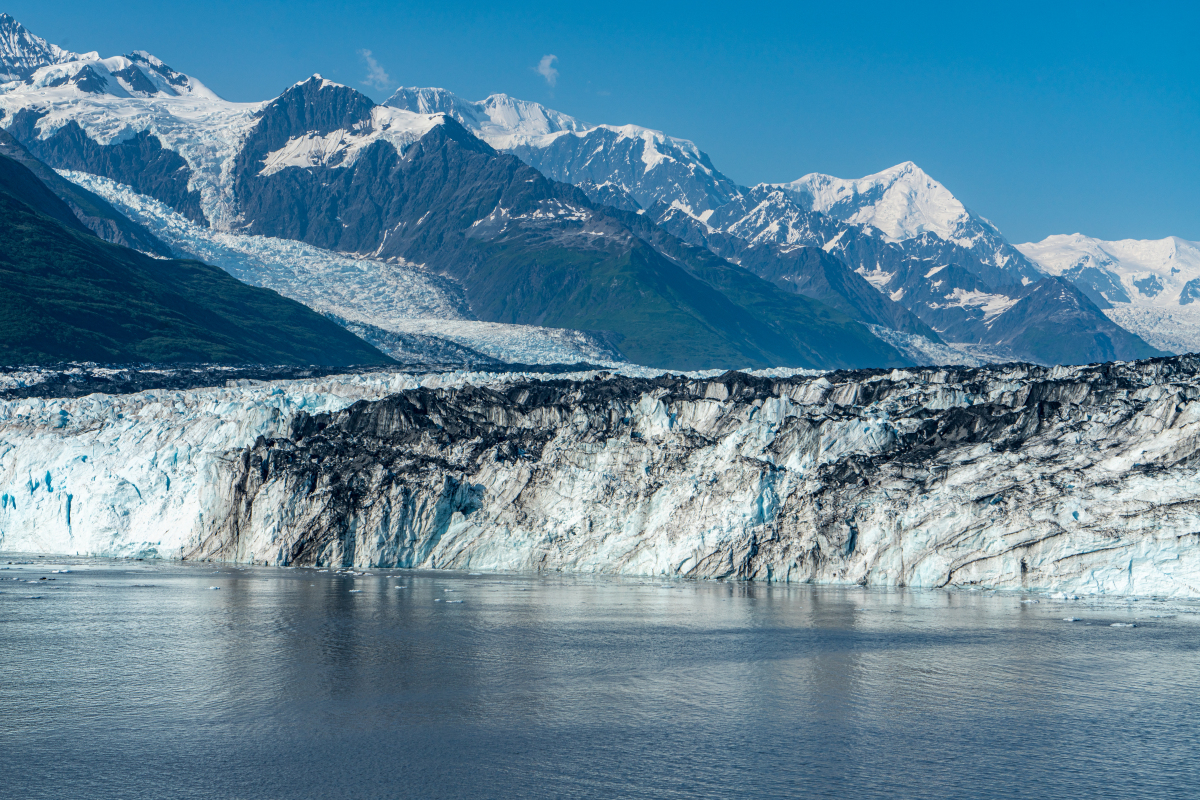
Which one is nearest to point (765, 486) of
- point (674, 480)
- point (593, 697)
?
point (674, 480)

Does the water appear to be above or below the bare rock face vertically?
below

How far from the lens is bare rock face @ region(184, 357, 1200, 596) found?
1870 inches

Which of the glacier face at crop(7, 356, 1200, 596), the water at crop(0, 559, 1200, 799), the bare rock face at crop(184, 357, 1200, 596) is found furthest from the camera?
the glacier face at crop(7, 356, 1200, 596)

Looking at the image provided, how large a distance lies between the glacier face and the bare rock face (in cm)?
12

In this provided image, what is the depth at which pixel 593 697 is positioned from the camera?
96.3ft

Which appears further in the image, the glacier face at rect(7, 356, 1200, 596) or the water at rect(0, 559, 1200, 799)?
the glacier face at rect(7, 356, 1200, 596)

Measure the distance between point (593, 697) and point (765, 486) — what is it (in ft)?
84.3

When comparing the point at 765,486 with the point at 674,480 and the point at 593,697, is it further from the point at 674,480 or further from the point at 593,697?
the point at 593,697

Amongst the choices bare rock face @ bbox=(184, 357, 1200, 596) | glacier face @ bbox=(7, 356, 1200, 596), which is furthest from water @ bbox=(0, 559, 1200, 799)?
glacier face @ bbox=(7, 356, 1200, 596)

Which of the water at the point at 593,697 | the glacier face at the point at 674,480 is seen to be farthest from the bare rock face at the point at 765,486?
the water at the point at 593,697

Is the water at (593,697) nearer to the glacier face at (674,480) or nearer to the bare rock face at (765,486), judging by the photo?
the bare rock face at (765,486)

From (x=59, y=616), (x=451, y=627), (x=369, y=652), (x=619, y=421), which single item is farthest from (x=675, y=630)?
(x=619, y=421)

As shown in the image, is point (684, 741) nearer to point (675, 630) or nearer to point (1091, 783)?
point (1091, 783)

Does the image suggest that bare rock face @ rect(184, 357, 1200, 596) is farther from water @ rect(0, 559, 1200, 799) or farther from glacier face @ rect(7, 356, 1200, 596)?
water @ rect(0, 559, 1200, 799)
